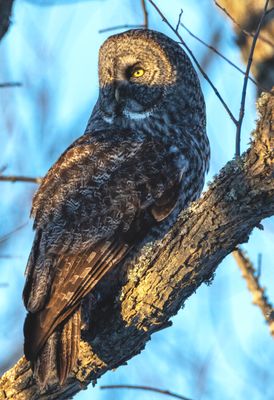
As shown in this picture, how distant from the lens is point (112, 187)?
167 inches

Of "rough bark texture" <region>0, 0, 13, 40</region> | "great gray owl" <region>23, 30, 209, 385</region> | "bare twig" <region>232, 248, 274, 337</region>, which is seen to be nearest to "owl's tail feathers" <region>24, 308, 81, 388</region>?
"great gray owl" <region>23, 30, 209, 385</region>

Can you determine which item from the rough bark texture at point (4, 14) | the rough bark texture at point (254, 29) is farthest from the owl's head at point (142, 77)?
the rough bark texture at point (4, 14)

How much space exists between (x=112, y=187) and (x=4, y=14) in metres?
1.03

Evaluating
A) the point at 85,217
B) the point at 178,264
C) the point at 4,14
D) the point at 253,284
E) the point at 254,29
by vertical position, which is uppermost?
the point at 254,29

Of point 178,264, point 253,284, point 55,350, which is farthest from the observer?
point 253,284

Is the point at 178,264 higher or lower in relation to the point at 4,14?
lower

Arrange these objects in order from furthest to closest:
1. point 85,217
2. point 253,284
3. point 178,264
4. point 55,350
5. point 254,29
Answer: point 254,29
point 253,284
point 85,217
point 55,350
point 178,264

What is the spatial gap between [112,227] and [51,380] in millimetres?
810

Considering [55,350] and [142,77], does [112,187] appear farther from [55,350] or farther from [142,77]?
[142,77]

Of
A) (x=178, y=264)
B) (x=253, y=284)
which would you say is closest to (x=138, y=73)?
(x=253, y=284)

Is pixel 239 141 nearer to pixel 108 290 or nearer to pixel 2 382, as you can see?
pixel 108 290

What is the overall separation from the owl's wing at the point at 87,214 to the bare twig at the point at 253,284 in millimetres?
571

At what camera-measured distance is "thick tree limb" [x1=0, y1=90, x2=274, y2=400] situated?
10.7 feet

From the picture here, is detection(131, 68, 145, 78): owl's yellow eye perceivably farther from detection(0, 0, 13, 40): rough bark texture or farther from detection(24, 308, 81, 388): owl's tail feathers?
detection(24, 308, 81, 388): owl's tail feathers
